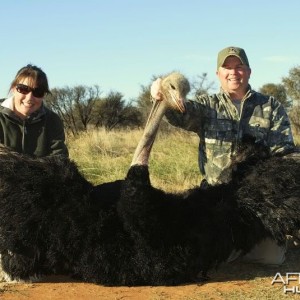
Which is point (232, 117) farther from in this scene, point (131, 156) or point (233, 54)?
point (131, 156)

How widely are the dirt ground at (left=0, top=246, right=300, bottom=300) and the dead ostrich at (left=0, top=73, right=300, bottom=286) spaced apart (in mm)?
75

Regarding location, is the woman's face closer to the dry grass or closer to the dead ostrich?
the dead ostrich

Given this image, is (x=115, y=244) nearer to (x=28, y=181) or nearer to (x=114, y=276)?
(x=114, y=276)

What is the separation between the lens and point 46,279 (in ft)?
15.1

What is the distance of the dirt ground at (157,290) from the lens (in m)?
4.15

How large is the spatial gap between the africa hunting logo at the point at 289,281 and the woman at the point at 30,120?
230cm

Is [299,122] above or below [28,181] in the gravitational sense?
above

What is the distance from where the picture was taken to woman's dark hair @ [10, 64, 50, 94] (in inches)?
210

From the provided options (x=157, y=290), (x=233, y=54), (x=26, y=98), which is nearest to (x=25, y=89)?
(x=26, y=98)

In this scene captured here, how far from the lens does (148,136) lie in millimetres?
4523

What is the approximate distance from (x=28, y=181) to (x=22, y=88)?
1235 mm

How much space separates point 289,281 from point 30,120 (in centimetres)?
281

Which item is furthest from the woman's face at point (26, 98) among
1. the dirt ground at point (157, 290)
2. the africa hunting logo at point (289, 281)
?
the africa hunting logo at point (289, 281)

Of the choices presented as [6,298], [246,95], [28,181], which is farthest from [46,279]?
[246,95]
